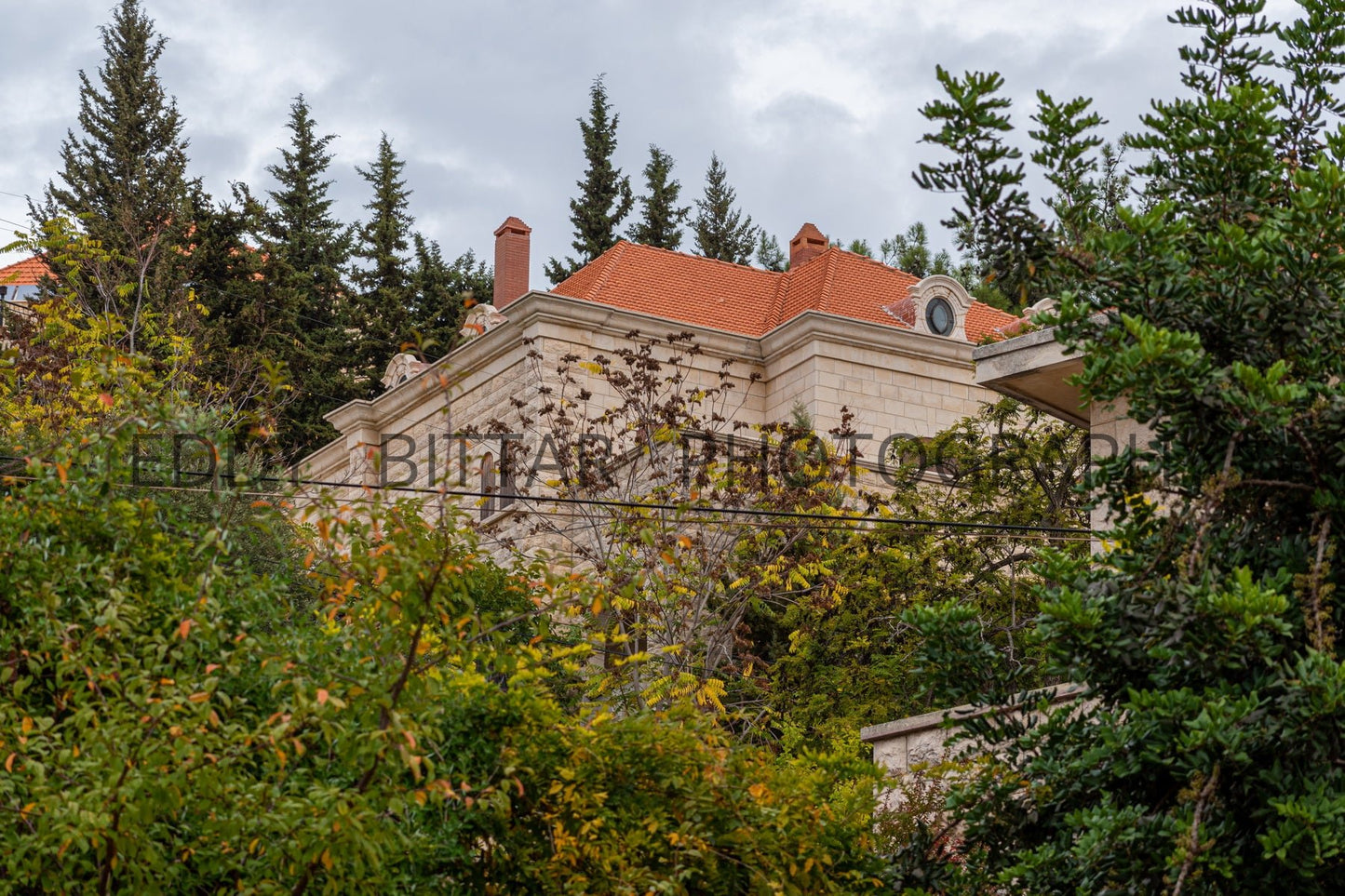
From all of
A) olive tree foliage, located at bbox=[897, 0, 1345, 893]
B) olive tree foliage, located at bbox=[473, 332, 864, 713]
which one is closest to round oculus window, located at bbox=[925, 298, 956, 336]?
olive tree foliage, located at bbox=[473, 332, 864, 713]

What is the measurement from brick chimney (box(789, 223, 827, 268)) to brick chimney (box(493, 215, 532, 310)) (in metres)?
5.15

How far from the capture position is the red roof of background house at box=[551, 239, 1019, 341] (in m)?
29.9

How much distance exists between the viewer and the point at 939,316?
1150 inches

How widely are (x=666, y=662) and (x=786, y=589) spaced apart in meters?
1.99

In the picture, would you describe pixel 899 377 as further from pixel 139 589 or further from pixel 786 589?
pixel 139 589

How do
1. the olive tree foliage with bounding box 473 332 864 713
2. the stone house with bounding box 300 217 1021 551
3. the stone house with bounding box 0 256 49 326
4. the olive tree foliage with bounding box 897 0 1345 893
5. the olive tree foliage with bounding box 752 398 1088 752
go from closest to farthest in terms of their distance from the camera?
the olive tree foliage with bounding box 897 0 1345 893 → the olive tree foliage with bounding box 473 332 864 713 → the olive tree foliage with bounding box 752 398 1088 752 → the stone house with bounding box 300 217 1021 551 → the stone house with bounding box 0 256 49 326

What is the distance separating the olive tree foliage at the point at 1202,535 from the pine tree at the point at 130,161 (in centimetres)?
2702

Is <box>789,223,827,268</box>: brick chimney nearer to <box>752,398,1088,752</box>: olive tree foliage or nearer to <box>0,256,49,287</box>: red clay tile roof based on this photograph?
<box>752,398,1088,752</box>: olive tree foliage

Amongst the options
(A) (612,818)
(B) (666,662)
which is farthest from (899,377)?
(A) (612,818)

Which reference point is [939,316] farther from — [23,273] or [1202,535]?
[23,273]

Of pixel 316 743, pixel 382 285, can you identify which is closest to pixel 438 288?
pixel 382 285

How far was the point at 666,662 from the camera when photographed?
17953 mm

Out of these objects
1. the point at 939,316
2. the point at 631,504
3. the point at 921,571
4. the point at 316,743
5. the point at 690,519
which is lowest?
the point at 316,743

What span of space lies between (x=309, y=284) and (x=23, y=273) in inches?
443
